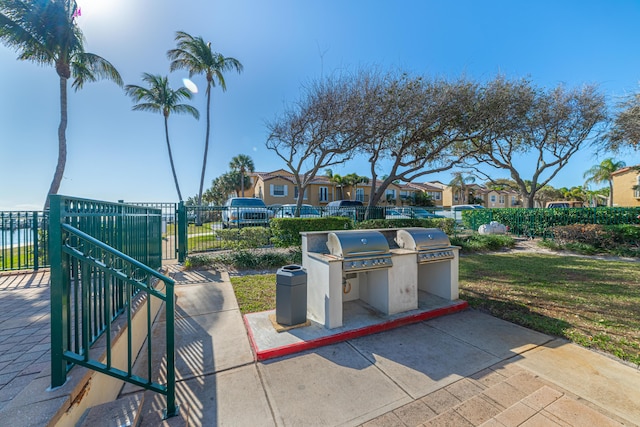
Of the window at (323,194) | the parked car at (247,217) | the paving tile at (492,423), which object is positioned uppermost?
the window at (323,194)

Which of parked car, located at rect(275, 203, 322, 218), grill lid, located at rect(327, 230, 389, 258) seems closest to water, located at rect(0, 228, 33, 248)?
grill lid, located at rect(327, 230, 389, 258)

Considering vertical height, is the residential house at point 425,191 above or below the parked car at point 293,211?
above

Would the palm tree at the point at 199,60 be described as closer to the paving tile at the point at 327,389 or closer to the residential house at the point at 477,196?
the paving tile at the point at 327,389

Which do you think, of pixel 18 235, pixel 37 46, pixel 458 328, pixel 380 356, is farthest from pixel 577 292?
pixel 37 46

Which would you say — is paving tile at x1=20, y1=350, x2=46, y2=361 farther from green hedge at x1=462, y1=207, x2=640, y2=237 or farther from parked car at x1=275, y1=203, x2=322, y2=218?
green hedge at x1=462, y1=207, x2=640, y2=237

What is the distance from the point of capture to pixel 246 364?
318cm

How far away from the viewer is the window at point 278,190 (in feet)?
110

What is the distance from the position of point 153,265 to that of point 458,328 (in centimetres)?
546

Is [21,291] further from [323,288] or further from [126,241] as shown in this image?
[323,288]

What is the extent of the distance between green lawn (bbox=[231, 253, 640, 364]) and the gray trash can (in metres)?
0.98

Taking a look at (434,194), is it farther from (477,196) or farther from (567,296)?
(567,296)

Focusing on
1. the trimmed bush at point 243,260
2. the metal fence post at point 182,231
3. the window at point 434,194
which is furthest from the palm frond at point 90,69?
the window at point 434,194

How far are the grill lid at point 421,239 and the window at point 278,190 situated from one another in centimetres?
2964

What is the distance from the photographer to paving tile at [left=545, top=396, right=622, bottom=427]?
222 cm
